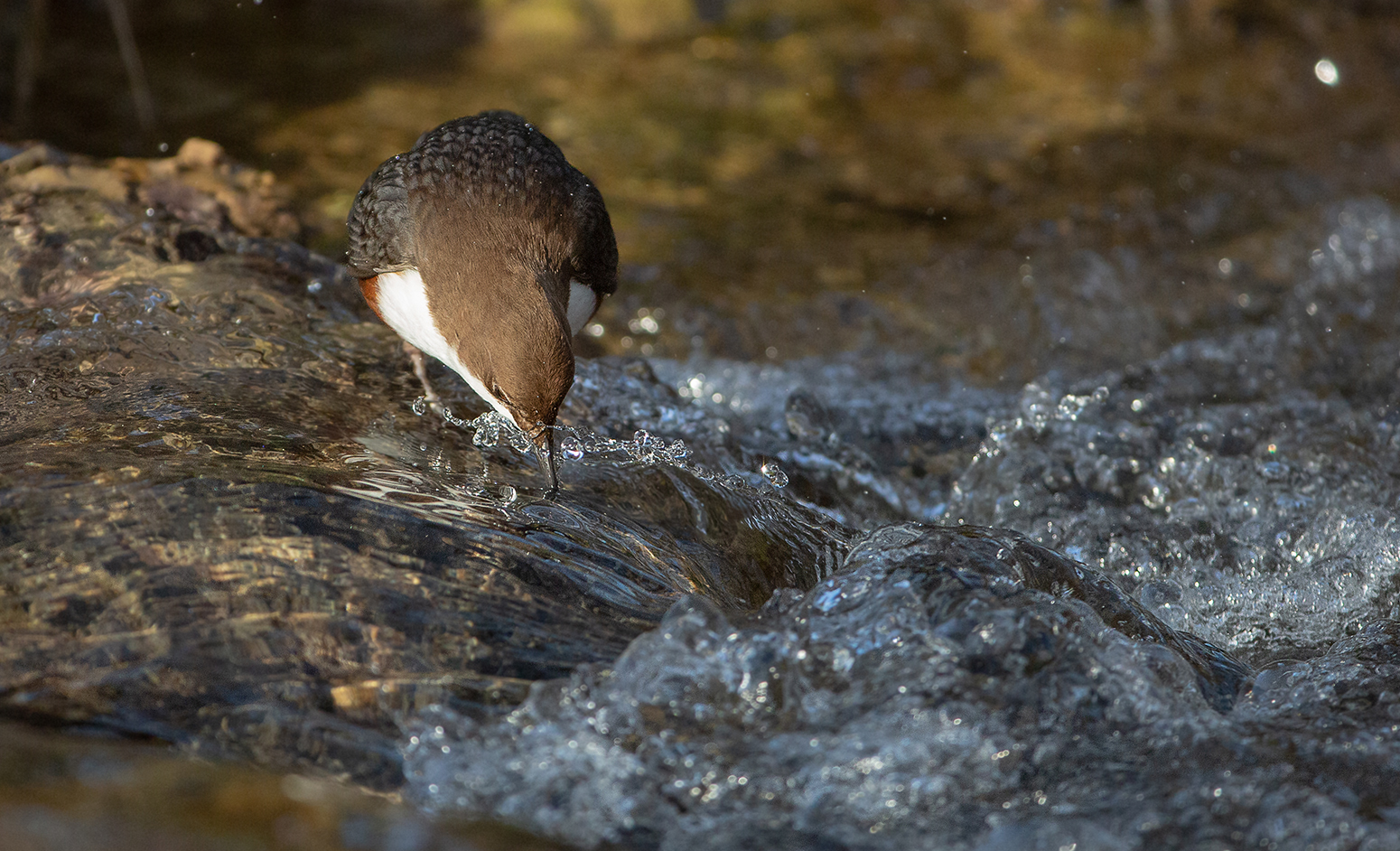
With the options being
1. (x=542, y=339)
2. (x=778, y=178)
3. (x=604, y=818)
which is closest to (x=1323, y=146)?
(x=778, y=178)

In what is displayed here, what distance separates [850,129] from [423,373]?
388 centimetres

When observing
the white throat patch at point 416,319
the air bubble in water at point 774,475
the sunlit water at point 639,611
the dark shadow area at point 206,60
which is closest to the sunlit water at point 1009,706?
the sunlit water at point 639,611

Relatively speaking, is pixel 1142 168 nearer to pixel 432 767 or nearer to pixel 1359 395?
pixel 1359 395

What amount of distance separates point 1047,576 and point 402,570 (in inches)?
67.7

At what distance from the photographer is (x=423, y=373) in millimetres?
3861

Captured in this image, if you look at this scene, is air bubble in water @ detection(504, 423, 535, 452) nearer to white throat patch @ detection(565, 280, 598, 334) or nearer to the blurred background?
white throat patch @ detection(565, 280, 598, 334)

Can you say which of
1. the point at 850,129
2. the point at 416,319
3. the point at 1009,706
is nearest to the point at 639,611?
the point at 1009,706

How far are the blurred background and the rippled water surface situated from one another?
38mm

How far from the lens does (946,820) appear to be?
2.19 metres

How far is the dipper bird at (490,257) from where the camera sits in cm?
325

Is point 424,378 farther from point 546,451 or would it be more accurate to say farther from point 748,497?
point 748,497

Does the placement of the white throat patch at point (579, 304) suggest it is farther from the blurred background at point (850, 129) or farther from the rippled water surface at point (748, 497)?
the blurred background at point (850, 129)

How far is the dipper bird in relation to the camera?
325cm

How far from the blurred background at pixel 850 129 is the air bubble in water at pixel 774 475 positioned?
4.26ft
